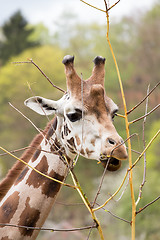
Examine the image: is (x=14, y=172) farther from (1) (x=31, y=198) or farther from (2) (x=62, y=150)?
(2) (x=62, y=150)

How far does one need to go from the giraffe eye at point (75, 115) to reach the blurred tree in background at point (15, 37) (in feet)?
133

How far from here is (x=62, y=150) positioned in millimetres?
4316

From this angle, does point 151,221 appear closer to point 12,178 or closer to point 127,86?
point 12,178

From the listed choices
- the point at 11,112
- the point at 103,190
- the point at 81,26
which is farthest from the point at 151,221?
the point at 81,26

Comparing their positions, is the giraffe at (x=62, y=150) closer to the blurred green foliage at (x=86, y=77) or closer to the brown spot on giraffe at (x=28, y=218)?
the brown spot on giraffe at (x=28, y=218)

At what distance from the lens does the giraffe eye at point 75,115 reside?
431 centimetres

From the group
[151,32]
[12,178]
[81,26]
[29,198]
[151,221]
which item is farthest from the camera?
[81,26]

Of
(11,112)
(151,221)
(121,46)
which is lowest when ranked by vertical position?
(151,221)

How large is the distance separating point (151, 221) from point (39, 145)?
47.1 ft

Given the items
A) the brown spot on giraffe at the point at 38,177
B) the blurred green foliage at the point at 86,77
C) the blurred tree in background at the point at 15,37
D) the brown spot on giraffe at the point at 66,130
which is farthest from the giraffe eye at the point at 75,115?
the blurred tree in background at the point at 15,37

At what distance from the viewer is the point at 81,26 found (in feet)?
172

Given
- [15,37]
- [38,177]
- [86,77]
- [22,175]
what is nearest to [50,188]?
[38,177]

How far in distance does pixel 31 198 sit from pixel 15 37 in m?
42.7

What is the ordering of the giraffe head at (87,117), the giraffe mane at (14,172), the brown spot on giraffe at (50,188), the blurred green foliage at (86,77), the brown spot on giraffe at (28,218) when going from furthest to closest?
1. the blurred green foliage at (86,77)
2. the giraffe mane at (14,172)
3. the brown spot on giraffe at (50,188)
4. the brown spot on giraffe at (28,218)
5. the giraffe head at (87,117)
